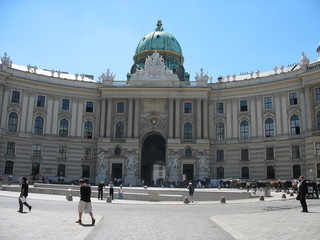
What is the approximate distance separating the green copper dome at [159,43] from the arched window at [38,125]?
2794 cm

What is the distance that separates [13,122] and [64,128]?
352 inches

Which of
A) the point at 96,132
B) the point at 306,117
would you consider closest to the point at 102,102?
the point at 96,132

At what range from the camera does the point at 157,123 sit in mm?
65438

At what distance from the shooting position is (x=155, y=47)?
7644cm

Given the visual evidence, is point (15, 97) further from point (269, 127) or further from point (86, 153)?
point (269, 127)

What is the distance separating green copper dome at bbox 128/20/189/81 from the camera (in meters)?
75.9

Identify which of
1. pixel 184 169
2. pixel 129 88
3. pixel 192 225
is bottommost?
pixel 192 225

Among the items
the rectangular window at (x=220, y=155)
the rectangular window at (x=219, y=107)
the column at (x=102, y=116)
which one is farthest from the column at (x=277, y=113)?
the column at (x=102, y=116)

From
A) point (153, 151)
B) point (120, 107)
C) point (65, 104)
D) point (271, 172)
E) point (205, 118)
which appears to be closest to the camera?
point (271, 172)

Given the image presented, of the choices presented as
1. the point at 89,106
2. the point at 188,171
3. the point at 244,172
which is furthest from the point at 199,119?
the point at 89,106

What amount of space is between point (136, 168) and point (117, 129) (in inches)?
342

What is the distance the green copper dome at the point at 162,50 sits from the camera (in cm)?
7594

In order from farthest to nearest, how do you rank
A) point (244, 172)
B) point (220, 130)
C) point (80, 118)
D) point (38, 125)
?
1. point (80, 118)
2. point (220, 130)
3. point (38, 125)
4. point (244, 172)

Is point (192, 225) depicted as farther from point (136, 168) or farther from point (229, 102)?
point (229, 102)
